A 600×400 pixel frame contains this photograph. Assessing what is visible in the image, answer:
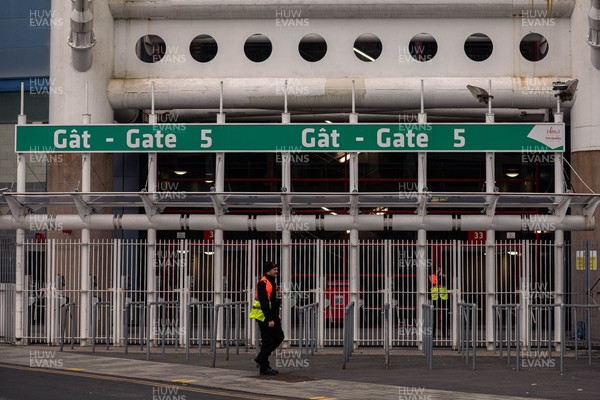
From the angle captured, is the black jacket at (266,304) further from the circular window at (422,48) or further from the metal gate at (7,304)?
the circular window at (422,48)

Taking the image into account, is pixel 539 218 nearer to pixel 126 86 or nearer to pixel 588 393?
pixel 588 393

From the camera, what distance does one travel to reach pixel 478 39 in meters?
26.0

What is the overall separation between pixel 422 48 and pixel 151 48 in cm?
642

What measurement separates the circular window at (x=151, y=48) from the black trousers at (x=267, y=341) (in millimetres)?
9750

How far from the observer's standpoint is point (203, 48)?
25.8m

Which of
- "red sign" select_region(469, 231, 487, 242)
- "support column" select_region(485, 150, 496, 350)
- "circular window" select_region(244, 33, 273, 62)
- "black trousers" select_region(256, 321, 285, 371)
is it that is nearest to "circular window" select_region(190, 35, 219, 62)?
"circular window" select_region(244, 33, 273, 62)

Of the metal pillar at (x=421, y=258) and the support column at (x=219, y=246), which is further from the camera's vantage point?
the support column at (x=219, y=246)

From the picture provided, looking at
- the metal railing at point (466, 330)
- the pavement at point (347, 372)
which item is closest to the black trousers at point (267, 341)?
the pavement at point (347, 372)

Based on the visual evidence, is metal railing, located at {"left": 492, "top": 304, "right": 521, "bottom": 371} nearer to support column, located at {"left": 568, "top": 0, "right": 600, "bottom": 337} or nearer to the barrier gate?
the barrier gate

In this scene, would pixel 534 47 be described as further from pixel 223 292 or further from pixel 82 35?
pixel 82 35

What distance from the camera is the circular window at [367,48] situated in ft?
83.2

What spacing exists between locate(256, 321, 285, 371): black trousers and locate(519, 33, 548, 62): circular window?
10369 millimetres

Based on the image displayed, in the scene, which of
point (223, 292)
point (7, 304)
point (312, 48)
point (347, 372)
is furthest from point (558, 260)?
point (7, 304)

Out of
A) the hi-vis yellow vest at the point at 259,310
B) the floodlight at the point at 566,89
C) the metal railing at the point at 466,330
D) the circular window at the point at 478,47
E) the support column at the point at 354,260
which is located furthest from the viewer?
the circular window at the point at 478,47
